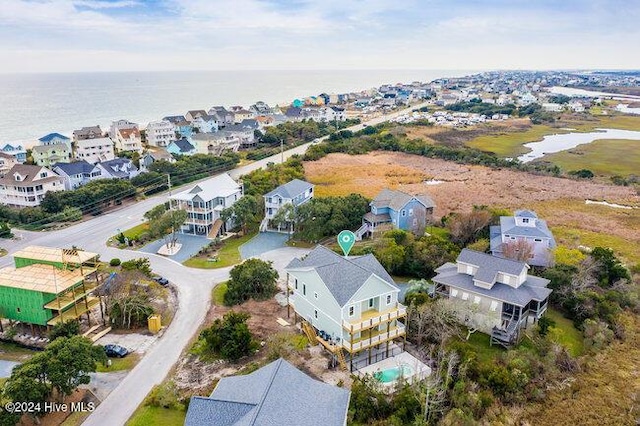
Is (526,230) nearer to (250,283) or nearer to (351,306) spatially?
(351,306)

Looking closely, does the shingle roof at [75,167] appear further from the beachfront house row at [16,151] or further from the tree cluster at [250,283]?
the tree cluster at [250,283]

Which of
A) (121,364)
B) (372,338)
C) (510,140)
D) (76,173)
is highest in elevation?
(76,173)

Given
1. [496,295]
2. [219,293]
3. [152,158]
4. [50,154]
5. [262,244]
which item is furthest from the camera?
[50,154]

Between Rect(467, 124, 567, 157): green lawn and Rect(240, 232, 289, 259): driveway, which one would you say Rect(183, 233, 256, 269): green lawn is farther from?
Rect(467, 124, 567, 157): green lawn

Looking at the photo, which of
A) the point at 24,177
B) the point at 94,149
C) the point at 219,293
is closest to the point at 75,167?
the point at 24,177

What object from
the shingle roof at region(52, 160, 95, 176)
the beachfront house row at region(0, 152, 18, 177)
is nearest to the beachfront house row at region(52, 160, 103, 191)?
the shingle roof at region(52, 160, 95, 176)

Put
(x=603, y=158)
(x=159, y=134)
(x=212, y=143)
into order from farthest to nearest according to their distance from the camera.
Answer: (x=159, y=134) < (x=603, y=158) < (x=212, y=143)

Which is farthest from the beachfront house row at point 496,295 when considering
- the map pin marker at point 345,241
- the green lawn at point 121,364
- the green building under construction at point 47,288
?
the green building under construction at point 47,288
